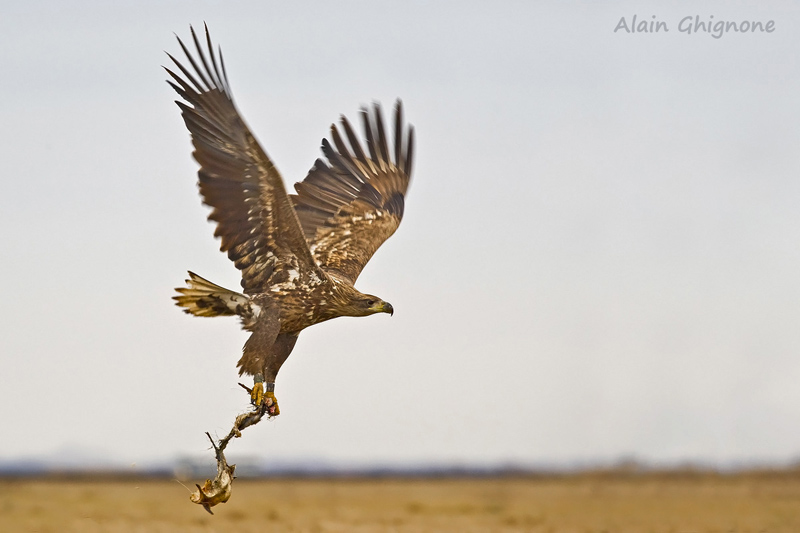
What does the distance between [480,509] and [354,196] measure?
20258mm

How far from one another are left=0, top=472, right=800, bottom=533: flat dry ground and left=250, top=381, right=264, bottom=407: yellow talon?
13354 millimetres

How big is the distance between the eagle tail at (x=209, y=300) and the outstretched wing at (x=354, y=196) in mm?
1909

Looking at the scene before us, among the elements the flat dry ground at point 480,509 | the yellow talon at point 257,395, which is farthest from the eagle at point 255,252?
the flat dry ground at point 480,509

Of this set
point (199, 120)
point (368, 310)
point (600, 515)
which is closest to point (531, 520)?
point (600, 515)

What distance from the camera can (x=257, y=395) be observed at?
1034 cm

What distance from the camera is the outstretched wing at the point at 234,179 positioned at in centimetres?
1043

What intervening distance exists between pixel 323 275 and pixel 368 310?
0.63 meters

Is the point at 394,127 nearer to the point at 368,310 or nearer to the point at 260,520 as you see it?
the point at 368,310

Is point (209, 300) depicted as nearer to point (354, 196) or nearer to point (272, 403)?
point (272, 403)

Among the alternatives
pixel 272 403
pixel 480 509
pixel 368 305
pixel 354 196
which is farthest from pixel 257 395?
pixel 480 509

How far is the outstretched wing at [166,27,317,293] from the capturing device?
10.4 meters

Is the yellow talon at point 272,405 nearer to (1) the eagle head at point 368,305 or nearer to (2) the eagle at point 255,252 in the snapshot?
(2) the eagle at point 255,252

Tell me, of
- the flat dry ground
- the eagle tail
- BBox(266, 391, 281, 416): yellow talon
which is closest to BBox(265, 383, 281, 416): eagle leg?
BBox(266, 391, 281, 416): yellow talon

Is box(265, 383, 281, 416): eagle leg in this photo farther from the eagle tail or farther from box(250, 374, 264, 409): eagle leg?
the eagle tail
